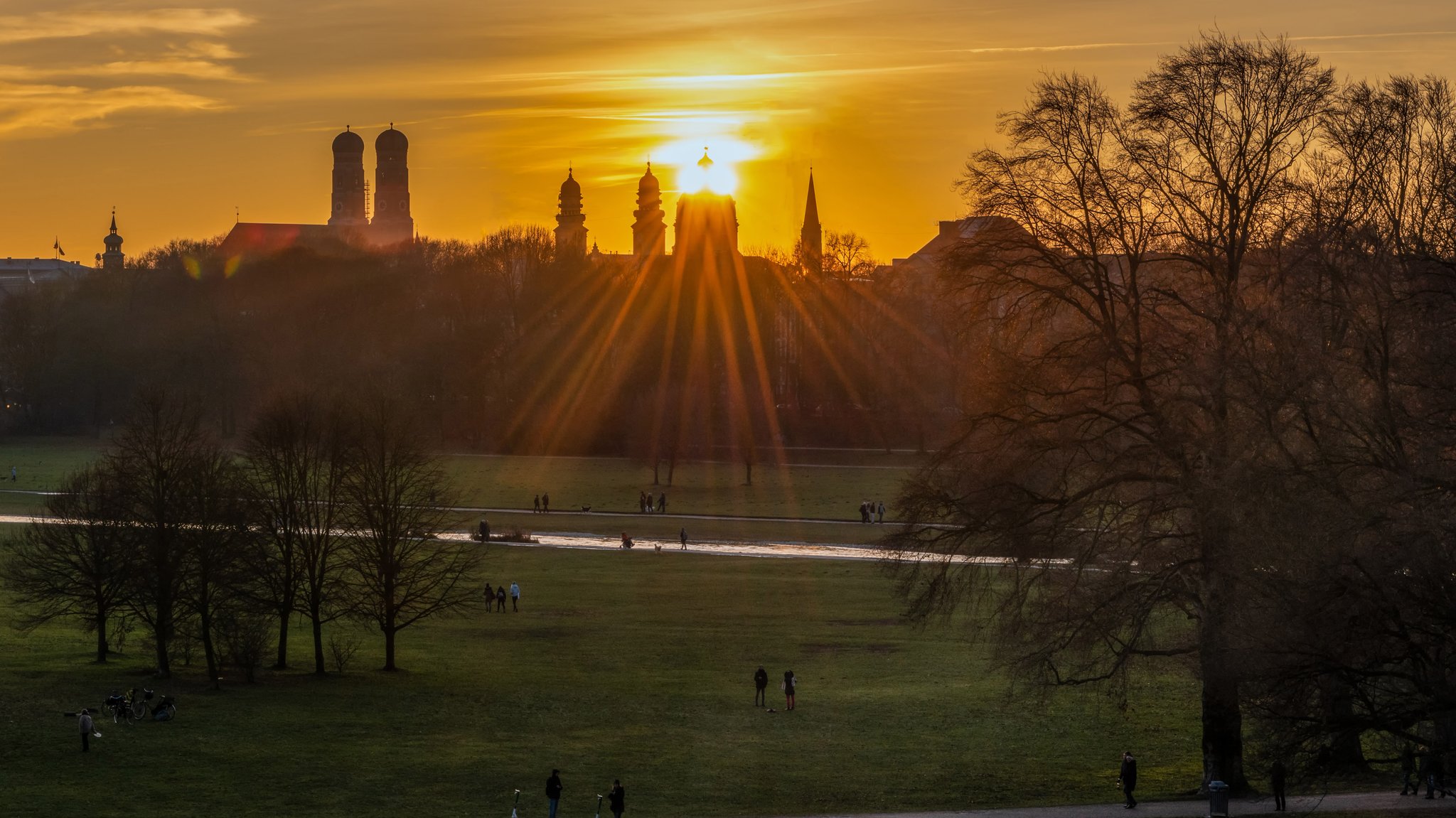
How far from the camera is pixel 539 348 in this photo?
376ft

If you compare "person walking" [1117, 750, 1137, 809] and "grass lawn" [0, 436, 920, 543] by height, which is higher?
"grass lawn" [0, 436, 920, 543]

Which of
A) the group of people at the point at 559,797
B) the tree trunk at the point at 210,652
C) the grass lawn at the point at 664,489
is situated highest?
the grass lawn at the point at 664,489

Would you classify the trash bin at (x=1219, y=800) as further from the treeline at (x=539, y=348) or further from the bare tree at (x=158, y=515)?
the treeline at (x=539, y=348)

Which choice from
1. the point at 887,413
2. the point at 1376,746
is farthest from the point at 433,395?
the point at 1376,746

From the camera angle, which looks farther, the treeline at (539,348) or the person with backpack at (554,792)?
the treeline at (539,348)

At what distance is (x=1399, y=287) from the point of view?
81.3 ft

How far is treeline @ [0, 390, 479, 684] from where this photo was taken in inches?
1563

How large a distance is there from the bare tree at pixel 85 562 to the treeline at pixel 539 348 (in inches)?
2068

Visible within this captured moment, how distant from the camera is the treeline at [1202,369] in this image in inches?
879

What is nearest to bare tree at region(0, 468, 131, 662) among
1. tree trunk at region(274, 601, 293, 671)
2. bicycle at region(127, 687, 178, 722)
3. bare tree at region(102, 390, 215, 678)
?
bare tree at region(102, 390, 215, 678)

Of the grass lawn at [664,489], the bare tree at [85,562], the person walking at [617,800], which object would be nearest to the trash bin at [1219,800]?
the person walking at [617,800]

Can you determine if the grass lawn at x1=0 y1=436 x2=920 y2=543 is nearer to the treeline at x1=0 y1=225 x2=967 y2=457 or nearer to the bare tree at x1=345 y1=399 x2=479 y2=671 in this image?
the treeline at x1=0 y1=225 x2=967 y2=457

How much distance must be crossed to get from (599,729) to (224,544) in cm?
1183

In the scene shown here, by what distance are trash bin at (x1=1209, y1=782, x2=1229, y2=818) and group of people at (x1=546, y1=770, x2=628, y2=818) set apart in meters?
8.88
